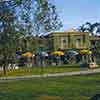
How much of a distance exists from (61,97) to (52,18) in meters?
16.1

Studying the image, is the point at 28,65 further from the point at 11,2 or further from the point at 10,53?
the point at 11,2

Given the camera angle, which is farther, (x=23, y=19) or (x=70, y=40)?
(x=70, y=40)

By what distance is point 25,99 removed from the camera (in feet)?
66.1

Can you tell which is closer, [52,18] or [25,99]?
[25,99]

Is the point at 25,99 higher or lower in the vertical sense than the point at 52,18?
lower

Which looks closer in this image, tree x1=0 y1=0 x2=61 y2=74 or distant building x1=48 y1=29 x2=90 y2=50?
tree x1=0 y1=0 x2=61 y2=74

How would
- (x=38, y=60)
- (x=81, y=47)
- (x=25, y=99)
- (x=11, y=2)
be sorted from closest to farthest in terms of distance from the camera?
1. (x=25, y=99)
2. (x=11, y=2)
3. (x=38, y=60)
4. (x=81, y=47)

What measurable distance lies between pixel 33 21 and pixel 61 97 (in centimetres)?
1521

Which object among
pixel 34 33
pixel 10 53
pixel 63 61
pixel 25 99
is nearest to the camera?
pixel 25 99

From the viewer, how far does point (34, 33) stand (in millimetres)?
38594

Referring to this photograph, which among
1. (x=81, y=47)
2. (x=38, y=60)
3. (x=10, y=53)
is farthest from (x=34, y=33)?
(x=81, y=47)

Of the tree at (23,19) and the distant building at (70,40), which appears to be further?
the distant building at (70,40)

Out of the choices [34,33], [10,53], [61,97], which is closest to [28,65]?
[10,53]

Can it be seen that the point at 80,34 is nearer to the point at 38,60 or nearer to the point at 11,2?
the point at 38,60
